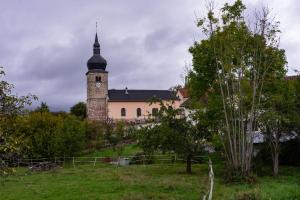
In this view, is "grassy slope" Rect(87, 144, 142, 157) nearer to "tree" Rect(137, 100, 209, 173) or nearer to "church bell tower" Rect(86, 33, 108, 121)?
"tree" Rect(137, 100, 209, 173)

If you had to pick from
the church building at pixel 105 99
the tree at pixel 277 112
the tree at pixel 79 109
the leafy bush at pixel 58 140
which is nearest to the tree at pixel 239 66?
the tree at pixel 277 112

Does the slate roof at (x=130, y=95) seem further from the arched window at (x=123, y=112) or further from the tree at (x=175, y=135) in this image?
the tree at (x=175, y=135)

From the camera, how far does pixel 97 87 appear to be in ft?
382

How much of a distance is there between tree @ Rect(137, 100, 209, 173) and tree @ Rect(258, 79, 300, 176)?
18.1 ft

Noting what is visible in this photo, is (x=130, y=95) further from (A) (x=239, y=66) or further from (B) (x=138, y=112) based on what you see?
(A) (x=239, y=66)

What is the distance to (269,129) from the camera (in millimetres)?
34062

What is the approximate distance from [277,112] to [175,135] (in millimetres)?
8475

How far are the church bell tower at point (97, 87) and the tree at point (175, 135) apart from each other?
7612cm

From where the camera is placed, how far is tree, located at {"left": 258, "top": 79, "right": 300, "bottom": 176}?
3250 centimetres

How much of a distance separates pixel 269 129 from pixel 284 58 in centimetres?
502

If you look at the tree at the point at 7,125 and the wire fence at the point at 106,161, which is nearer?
the tree at the point at 7,125

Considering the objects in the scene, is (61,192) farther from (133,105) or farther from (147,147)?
(133,105)

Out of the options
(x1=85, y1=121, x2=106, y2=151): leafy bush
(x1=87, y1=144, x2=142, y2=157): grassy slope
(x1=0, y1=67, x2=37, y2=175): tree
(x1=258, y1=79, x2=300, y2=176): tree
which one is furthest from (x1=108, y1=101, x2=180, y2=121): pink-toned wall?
(x1=0, y1=67, x2=37, y2=175): tree

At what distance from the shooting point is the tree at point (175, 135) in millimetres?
38000
